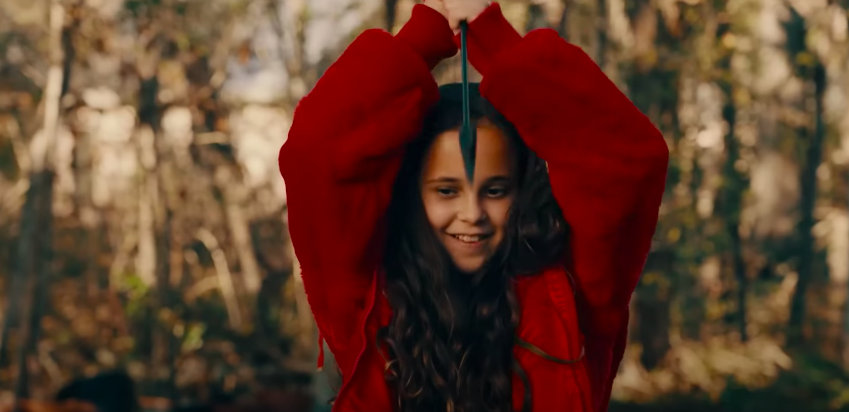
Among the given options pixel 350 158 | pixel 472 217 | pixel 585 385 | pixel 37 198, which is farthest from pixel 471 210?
pixel 37 198

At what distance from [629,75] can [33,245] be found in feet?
14.0

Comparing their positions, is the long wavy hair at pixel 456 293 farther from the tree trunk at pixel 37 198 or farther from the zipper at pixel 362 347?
the tree trunk at pixel 37 198

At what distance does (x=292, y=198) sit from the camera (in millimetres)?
1894

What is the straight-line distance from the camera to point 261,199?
8820 mm

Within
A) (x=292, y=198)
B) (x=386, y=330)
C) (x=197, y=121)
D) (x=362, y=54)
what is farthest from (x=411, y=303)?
(x=197, y=121)

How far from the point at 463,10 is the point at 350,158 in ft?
1.23

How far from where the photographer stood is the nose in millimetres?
1886

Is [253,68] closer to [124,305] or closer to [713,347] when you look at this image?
[124,305]

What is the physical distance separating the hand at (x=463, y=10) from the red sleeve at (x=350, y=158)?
0.25 feet

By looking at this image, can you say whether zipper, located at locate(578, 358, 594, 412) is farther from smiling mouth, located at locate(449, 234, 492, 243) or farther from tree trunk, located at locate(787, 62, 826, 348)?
tree trunk, located at locate(787, 62, 826, 348)

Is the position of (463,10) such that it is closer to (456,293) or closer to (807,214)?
(456,293)

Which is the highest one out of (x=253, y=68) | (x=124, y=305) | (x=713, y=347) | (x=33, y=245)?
(x=253, y=68)

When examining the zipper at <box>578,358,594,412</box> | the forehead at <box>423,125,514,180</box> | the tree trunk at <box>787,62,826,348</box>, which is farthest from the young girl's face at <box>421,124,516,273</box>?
the tree trunk at <box>787,62,826,348</box>

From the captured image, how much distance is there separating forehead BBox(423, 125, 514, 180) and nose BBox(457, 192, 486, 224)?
0.13 ft
